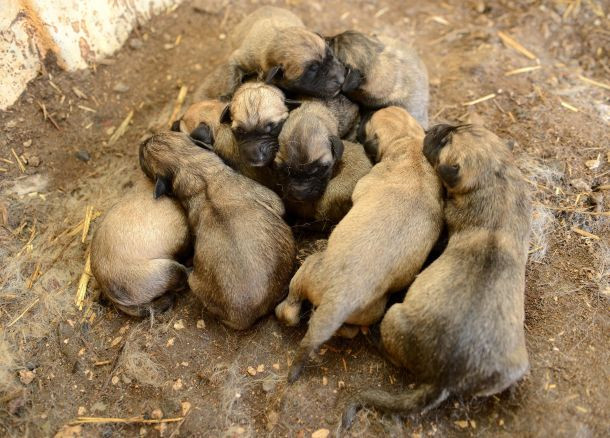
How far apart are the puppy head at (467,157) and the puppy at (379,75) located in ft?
3.55

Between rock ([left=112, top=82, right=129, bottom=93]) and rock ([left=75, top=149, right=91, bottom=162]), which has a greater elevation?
rock ([left=112, top=82, right=129, bottom=93])

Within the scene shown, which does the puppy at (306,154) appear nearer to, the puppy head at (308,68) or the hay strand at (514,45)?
the puppy head at (308,68)

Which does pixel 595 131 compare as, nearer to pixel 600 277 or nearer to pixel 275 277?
pixel 600 277

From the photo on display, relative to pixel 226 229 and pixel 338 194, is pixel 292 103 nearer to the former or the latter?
pixel 338 194

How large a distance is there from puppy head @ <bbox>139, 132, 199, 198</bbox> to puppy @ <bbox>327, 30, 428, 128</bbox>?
1598 mm

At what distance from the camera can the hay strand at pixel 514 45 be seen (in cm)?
621

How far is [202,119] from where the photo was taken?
197 inches

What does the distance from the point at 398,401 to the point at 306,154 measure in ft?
6.71

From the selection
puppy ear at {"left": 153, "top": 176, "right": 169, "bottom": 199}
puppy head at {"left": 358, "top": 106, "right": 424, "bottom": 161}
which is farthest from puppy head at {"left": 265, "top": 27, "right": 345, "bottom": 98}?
puppy ear at {"left": 153, "top": 176, "right": 169, "bottom": 199}

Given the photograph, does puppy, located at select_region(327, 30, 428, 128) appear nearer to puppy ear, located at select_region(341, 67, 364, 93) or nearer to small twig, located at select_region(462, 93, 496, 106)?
puppy ear, located at select_region(341, 67, 364, 93)

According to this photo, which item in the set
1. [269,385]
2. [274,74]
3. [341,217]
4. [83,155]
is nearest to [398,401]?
[269,385]

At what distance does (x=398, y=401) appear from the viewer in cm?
349

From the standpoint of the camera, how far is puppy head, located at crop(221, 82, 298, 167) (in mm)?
4594

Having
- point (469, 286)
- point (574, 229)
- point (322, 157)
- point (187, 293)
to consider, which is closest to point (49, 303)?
point (187, 293)
